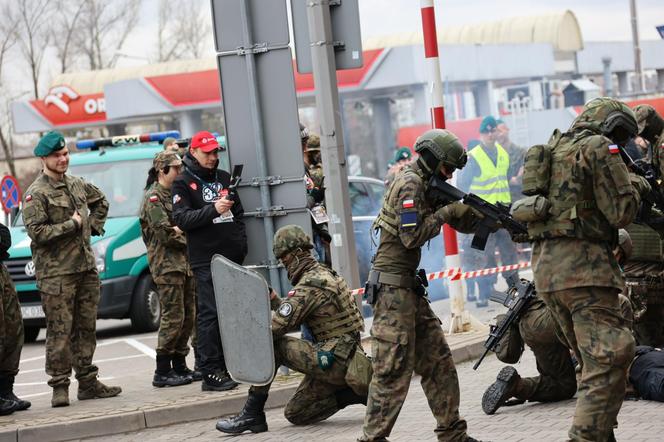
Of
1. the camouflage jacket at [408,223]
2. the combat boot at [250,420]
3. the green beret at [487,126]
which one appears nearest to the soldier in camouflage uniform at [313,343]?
the combat boot at [250,420]

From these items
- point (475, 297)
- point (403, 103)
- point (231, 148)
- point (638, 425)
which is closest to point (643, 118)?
point (638, 425)

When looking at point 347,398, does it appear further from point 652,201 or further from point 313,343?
point 652,201

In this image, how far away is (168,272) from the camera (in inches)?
396

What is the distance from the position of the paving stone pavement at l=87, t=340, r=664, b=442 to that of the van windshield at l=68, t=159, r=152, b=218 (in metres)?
6.14

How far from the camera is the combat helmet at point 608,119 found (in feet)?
20.7

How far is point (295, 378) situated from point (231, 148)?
1942 millimetres

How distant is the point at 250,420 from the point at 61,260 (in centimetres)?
224

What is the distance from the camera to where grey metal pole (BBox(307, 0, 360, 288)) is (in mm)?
10008

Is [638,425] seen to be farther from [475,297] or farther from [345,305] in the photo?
[475,297]

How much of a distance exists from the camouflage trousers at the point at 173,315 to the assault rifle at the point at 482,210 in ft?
12.9

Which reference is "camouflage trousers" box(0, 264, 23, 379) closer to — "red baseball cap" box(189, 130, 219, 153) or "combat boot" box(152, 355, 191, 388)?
"combat boot" box(152, 355, 191, 388)

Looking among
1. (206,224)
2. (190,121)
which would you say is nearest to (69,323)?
(206,224)

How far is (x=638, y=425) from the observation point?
23.9 feet

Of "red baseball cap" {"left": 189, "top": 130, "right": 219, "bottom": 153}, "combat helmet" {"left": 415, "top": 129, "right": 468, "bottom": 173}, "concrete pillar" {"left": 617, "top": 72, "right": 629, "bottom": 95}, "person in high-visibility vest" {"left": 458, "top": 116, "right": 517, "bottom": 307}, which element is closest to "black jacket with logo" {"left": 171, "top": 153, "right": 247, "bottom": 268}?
"red baseball cap" {"left": 189, "top": 130, "right": 219, "bottom": 153}
